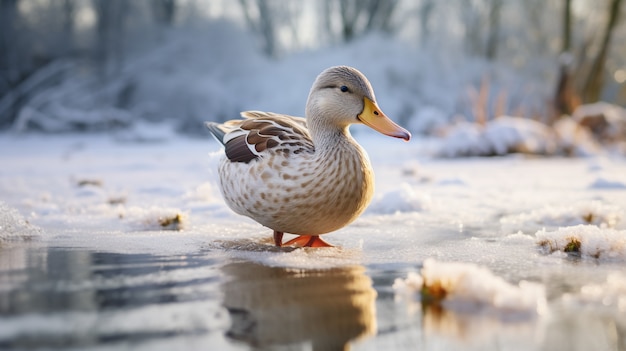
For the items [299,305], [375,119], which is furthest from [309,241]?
[299,305]

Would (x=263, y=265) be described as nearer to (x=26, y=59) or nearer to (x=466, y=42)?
(x=26, y=59)

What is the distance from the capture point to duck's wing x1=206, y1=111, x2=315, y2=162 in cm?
321

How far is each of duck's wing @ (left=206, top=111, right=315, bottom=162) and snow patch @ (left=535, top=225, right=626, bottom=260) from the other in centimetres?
122

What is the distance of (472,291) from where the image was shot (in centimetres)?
196

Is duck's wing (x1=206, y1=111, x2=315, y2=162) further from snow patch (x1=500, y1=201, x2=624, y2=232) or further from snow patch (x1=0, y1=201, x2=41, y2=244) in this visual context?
snow patch (x1=500, y1=201, x2=624, y2=232)

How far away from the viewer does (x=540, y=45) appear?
747 inches

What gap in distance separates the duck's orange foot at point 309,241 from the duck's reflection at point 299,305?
678mm

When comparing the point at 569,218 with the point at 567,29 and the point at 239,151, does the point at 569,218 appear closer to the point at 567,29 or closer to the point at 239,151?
the point at 239,151

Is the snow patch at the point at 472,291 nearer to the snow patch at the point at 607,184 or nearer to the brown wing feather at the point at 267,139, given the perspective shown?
the brown wing feather at the point at 267,139

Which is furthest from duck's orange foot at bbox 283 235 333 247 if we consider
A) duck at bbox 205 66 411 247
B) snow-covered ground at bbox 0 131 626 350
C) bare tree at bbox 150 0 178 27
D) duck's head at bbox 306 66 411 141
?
bare tree at bbox 150 0 178 27

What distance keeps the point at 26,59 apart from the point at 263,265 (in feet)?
38.8

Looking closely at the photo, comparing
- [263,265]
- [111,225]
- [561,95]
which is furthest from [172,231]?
[561,95]

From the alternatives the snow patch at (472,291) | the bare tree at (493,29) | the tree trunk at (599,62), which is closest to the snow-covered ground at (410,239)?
the snow patch at (472,291)

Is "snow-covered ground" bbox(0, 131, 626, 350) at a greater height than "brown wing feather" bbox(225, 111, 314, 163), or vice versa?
"brown wing feather" bbox(225, 111, 314, 163)
